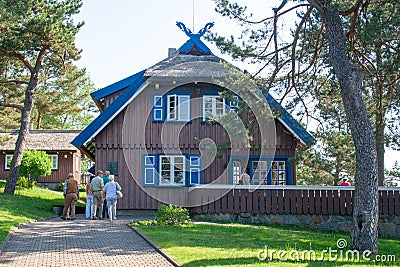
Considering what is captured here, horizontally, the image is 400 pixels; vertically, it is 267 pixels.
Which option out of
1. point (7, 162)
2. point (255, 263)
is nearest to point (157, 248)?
point (255, 263)

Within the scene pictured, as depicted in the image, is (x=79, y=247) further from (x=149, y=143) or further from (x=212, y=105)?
(x=212, y=105)

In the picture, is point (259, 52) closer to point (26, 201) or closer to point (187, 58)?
point (187, 58)

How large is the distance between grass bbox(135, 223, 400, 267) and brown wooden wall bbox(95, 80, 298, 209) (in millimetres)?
6171

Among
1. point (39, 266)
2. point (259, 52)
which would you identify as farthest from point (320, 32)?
point (39, 266)

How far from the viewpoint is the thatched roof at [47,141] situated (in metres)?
46.7

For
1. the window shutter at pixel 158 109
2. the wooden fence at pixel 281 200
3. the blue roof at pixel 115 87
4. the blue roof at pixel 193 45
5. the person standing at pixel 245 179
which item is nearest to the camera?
the wooden fence at pixel 281 200

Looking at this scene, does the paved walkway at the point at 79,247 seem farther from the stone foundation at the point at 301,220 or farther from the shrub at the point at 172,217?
the stone foundation at the point at 301,220

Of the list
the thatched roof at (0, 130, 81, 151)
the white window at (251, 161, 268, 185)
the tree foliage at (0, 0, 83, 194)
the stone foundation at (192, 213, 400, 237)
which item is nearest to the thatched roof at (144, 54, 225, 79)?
the white window at (251, 161, 268, 185)

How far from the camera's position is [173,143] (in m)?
24.7

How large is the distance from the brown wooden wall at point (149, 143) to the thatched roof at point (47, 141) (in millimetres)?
23576

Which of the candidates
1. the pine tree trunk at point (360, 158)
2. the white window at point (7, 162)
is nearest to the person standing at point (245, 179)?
the pine tree trunk at point (360, 158)

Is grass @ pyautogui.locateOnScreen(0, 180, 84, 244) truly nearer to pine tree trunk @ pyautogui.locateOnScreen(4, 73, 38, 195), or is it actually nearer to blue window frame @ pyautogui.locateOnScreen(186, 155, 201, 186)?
pine tree trunk @ pyautogui.locateOnScreen(4, 73, 38, 195)

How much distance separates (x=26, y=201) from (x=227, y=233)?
14207mm

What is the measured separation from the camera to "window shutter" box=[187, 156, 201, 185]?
24.4m
